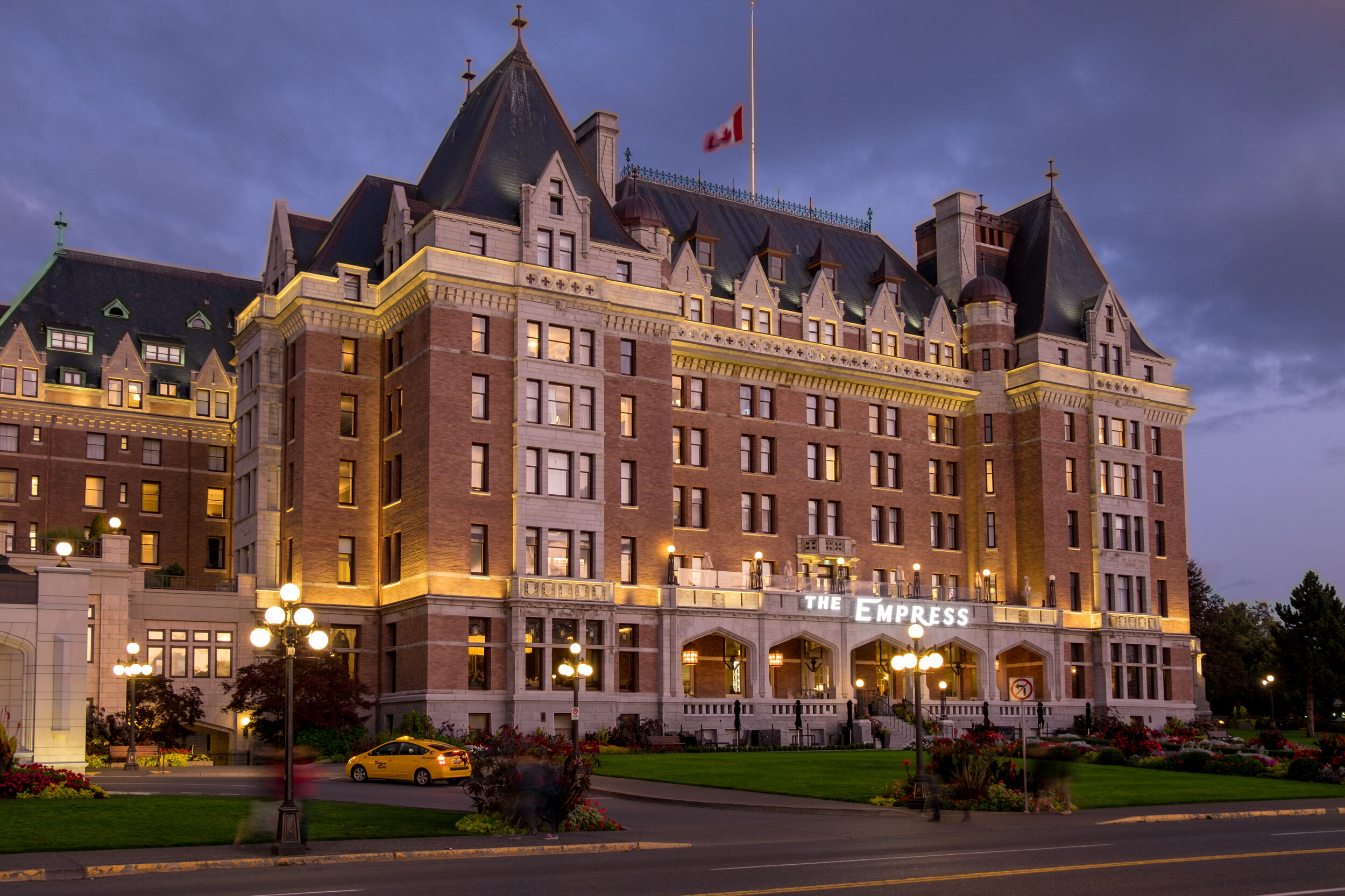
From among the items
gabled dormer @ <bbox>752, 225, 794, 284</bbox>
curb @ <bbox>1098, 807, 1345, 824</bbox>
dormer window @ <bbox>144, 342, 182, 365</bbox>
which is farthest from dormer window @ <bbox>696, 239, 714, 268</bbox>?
curb @ <bbox>1098, 807, 1345, 824</bbox>

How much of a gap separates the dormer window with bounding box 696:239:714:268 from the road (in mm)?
47034

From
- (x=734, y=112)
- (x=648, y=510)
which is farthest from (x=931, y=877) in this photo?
(x=734, y=112)

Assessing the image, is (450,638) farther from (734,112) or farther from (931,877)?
(931,877)

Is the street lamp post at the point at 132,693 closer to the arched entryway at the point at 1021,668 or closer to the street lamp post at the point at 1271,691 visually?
the arched entryway at the point at 1021,668

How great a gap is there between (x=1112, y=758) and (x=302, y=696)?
2999 centimetres

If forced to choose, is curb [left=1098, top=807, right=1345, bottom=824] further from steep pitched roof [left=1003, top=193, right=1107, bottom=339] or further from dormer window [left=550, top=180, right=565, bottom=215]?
steep pitched roof [left=1003, top=193, right=1107, bottom=339]

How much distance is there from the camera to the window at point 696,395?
73.4 m

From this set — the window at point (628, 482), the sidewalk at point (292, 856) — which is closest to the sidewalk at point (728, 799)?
the sidewalk at point (292, 856)

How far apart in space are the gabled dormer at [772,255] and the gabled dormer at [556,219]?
1519 centimetres

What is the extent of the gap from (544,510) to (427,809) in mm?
32170

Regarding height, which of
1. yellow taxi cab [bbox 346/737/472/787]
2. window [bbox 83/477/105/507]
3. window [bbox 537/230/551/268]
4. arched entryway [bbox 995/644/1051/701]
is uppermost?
window [bbox 537/230/551/268]

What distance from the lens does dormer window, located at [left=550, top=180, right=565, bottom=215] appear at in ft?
217

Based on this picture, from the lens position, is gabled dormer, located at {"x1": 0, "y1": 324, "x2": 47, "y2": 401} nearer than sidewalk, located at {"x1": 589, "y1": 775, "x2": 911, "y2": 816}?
No

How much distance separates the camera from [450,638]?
6066 centimetres
